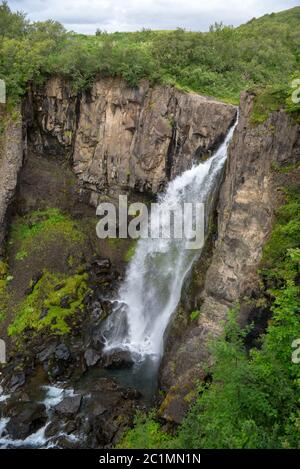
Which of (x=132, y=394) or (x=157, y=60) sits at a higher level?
(x=157, y=60)

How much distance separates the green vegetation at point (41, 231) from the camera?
24.9 meters

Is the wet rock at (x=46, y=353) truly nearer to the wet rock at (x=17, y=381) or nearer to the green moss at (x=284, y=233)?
the wet rock at (x=17, y=381)

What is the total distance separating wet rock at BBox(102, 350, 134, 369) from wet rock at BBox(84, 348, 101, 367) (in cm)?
32

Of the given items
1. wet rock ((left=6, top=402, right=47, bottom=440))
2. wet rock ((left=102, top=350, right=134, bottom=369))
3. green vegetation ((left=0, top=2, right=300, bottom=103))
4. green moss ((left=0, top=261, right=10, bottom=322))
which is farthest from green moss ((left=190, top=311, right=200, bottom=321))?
green vegetation ((left=0, top=2, right=300, bottom=103))

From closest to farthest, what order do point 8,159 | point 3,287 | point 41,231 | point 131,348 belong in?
point 131,348
point 3,287
point 8,159
point 41,231

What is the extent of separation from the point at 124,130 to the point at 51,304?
1091 centimetres

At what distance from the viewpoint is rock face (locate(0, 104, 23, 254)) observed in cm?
2400

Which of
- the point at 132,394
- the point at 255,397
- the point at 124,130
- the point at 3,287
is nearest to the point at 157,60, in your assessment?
the point at 124,130

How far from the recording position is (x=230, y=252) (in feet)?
53.9

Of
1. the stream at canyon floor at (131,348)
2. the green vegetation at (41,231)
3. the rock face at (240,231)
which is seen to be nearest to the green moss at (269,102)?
the rock face at (240,231)

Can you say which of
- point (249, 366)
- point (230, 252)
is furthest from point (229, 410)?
point (230, 252)

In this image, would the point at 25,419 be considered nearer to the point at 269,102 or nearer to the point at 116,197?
the point at 116,197

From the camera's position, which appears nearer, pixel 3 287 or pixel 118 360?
pixel 118 360

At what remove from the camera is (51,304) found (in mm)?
22156
